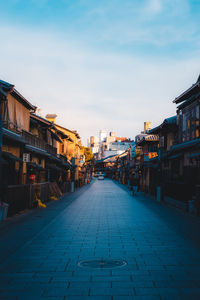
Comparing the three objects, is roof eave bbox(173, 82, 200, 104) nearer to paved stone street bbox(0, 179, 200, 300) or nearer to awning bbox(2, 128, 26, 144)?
paved stone street bbox(0, 179, 200, 300)

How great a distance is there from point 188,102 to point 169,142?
8.85 metres

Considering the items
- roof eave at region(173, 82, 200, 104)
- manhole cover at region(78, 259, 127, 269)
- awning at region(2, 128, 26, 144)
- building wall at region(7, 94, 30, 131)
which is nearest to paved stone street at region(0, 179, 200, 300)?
manhole cover at region(78, 259, 127, 269)

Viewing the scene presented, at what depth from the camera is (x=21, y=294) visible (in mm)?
5434

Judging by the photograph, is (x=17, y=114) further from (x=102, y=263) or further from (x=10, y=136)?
(x=102, y=263)

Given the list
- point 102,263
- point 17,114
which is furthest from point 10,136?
point 102,263

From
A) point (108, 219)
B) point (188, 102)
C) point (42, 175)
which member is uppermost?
point (188, 102)

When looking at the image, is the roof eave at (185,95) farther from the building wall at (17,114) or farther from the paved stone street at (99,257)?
the building wall at (17,114)

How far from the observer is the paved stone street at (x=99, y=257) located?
557 centimetres

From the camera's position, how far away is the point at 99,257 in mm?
7852

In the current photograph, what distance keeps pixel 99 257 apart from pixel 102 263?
22.8 inches

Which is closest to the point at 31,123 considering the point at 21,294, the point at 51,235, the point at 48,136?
the point at 48,136

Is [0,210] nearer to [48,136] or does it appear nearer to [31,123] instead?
[31,123]

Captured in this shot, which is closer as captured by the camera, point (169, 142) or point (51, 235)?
point (51, 235)

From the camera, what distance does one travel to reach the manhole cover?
704 cm
